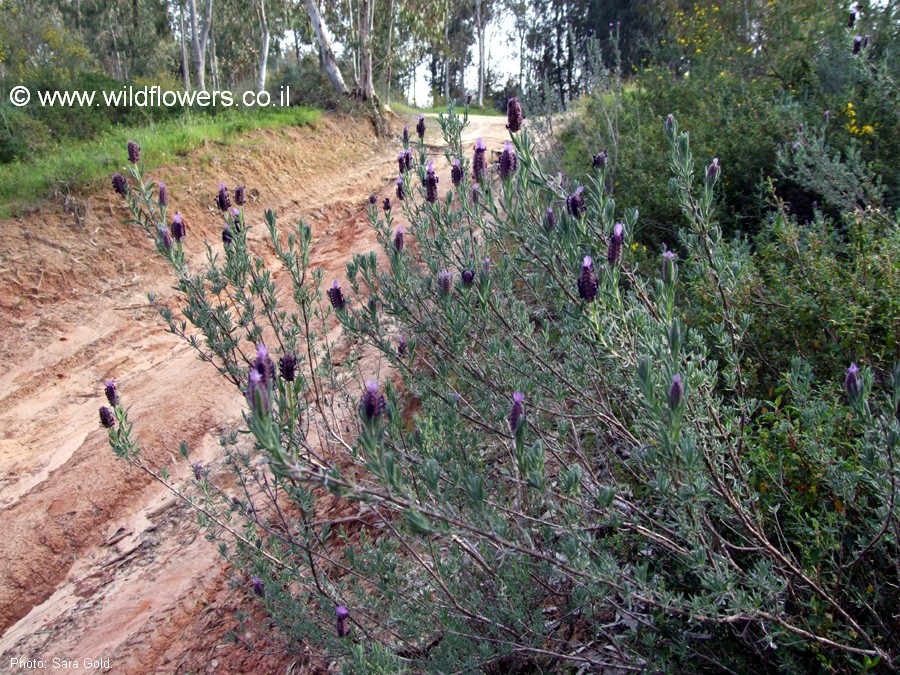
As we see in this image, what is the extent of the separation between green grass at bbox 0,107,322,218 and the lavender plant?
7678 millimetres

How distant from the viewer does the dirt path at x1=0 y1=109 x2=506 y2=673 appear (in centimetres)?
391

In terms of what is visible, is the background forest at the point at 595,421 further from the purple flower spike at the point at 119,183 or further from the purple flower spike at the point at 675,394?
the purple flower spike at the point at 119,183

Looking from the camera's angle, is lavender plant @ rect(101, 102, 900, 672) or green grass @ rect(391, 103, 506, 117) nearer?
lavender plant @ rect(101, 102, 900, 672)

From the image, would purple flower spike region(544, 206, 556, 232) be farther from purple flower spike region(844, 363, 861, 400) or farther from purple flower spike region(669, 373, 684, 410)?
purple flower spike region(844, 363, 861, 400)

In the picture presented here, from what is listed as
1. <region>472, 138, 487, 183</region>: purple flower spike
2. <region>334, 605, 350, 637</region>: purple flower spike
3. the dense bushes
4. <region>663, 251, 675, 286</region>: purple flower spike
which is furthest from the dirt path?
the dense bushes

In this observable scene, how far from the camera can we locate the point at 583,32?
93.5 ft

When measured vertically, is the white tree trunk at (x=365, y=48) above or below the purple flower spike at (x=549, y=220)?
above

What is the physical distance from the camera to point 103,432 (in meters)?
6.27

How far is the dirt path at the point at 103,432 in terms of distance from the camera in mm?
3906

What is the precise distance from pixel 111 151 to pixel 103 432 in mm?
6346

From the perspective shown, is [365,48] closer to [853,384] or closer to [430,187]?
[430,187]

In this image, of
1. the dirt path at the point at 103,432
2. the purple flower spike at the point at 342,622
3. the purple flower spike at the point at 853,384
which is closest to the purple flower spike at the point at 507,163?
the purple flower spike at the point at 853,384

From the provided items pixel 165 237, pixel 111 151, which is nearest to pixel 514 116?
pixel 165 237

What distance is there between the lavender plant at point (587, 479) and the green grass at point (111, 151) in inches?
302
